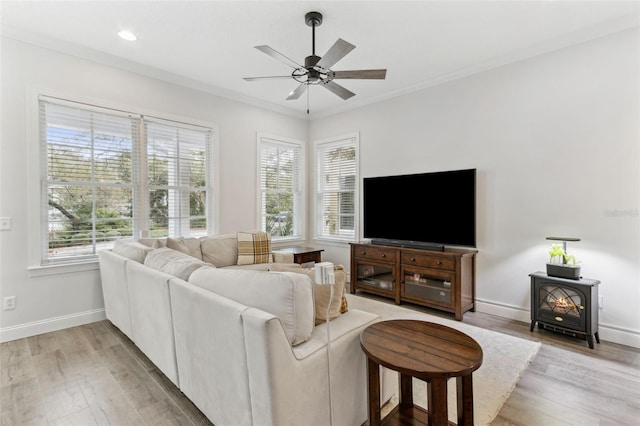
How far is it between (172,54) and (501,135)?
389 cm

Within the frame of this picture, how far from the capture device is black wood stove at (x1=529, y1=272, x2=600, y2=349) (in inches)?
105

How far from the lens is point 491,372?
2271 millimetres

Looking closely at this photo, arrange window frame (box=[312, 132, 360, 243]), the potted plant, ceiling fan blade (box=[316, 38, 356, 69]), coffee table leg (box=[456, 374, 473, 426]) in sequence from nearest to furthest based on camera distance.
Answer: coffee table leg (box=[456, 374, 473, 426])
ceiling fan blade (box=[316, 38, 356, 69])
the potted plant
window frame (box=[312, 132, 360, 243])

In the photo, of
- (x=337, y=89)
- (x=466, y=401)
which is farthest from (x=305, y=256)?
(x=466, y=401)

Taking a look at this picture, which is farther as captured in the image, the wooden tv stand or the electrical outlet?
the wooden tv stand

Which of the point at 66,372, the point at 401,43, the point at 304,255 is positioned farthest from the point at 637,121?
the point at 66,372

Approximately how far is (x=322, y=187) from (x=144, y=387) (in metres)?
4.00

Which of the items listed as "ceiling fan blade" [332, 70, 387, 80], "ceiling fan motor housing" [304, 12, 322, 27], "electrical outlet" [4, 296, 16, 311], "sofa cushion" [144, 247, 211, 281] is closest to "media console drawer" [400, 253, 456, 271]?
"ceiling fan blade" [332, 70, 387, 80]

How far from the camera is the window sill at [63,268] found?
2.98 m

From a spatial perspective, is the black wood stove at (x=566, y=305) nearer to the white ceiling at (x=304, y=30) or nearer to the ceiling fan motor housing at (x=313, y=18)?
the white ceiling at (x=304, y=30)

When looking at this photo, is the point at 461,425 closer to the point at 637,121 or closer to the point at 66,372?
the point at 66,372

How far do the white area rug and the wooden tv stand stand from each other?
267 millimetres

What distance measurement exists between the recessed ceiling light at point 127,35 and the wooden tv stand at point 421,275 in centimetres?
363

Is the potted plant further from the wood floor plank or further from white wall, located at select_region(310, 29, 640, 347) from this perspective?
the wood floor plank
